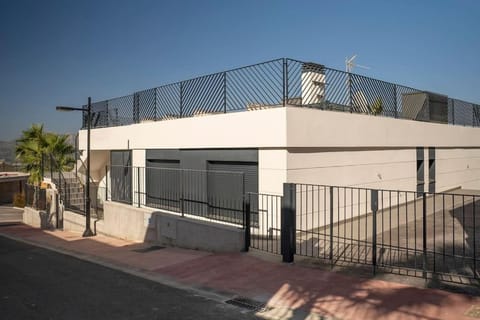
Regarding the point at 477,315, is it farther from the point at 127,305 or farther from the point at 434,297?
the point at 127,305

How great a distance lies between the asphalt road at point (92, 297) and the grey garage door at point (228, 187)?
13.6 ft

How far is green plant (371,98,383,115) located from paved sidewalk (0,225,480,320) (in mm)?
7426

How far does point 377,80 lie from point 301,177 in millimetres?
5293

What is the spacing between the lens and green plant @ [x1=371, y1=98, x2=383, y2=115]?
13605mm

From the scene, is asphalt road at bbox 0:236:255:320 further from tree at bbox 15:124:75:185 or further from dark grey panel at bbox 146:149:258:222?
tree at bbox 15:124:75:185

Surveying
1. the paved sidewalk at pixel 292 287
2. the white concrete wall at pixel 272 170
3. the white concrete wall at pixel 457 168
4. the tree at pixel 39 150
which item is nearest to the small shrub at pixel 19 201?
the tree at pixel 39 150

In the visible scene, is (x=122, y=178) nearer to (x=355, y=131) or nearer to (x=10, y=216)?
(x=355, y=131)

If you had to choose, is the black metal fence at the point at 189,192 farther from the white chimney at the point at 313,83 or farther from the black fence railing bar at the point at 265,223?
the white chimney at the point at 313,83

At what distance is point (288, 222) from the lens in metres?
8.42

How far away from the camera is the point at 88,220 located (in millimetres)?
15266

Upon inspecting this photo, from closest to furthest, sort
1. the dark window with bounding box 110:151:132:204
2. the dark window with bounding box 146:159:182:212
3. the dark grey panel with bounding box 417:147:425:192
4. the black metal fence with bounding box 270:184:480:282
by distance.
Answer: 1. the black metal fence with bounding box 270:184:480:282
2. the dark window with bounding box 146:159:182:212
3. the dark grey panel with bounding box 417:147:425:192
4. the dark window with bounding box 110:151:132:204

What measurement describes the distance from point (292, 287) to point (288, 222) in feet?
5.86

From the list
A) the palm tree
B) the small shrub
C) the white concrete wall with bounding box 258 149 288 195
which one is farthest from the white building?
the small shrub

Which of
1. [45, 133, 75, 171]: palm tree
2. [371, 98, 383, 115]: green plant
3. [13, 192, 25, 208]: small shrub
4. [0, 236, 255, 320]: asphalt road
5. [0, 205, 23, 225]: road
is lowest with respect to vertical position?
[0, 205, 23, 225]: road
